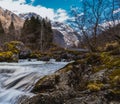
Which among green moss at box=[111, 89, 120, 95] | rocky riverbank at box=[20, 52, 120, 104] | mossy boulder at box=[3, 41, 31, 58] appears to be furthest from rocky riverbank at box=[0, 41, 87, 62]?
green moss at box=[111, 89, 120, 95]

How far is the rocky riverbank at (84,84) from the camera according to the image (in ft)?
24.8

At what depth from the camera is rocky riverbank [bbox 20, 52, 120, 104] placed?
7.57m

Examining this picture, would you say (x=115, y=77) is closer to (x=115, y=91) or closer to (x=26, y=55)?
(x=115, y=91)

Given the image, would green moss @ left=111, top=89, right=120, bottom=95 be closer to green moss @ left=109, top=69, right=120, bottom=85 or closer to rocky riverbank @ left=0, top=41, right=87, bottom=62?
green moss @ left=109, top=69, right=120, bottom=85

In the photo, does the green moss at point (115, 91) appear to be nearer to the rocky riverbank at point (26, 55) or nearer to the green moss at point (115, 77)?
the green moss at point (115, 77)

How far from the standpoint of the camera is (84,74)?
980cm

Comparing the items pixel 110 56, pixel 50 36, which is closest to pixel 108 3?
pixel 110 56

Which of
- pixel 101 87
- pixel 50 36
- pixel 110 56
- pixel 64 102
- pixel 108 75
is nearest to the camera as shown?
pixel 64 102

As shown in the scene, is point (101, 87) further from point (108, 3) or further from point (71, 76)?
point (108, 3)

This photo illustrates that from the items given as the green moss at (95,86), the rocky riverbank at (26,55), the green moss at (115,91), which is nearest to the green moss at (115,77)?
the green moss at (95,86)

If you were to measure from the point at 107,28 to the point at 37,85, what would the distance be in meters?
9.67

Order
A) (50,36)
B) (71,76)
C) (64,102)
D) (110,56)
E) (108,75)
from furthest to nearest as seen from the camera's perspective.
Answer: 1. (50,36)
2. (110,56)
3. (71,76)
4. (108,75)
5. (64,102)

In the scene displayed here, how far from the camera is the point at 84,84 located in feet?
29.1

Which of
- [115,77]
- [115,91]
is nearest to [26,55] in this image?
[115,77]
